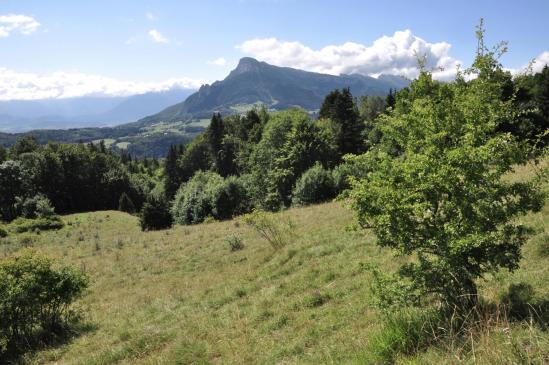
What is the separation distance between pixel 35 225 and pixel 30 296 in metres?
42.8

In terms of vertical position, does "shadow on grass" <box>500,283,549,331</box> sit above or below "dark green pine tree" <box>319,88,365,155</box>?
below

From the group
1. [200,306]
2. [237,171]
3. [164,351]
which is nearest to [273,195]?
[237,171]

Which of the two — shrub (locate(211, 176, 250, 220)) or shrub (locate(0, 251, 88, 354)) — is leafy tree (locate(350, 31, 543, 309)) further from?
shrub (locate(211, 176, 250, 220))

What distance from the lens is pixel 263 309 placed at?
10680mm

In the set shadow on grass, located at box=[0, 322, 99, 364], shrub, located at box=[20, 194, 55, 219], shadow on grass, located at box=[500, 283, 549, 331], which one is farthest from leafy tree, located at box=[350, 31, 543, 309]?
shrub, located at box=[20, 194, 55, 219]

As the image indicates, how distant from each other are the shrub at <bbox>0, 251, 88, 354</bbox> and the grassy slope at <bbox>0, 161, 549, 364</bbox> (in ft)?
3.73

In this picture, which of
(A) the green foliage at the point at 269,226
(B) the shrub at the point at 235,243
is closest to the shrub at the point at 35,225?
(B) the shrub at the point at 235,243

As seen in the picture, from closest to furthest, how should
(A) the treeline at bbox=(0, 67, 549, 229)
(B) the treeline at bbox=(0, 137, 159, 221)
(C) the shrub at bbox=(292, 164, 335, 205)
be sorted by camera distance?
(C) the shrub at bbox=(292, 164, 335, 205)
(A) the treeline at bbox=(0, 67, 549, 229)
(B) the treeline at bbox=(0, 137, 159, 221)

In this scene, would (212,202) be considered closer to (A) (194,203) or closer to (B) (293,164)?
(A) (194,203)

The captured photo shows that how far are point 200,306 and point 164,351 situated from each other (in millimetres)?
3521

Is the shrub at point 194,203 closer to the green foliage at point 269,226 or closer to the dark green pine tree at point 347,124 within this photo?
the dark green pine tree at point 347,124

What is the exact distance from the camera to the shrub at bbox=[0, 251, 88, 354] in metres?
11.4

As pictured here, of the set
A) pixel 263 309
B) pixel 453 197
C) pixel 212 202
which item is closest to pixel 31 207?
pixel 212 202

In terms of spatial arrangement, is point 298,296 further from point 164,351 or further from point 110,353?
point 110,353
